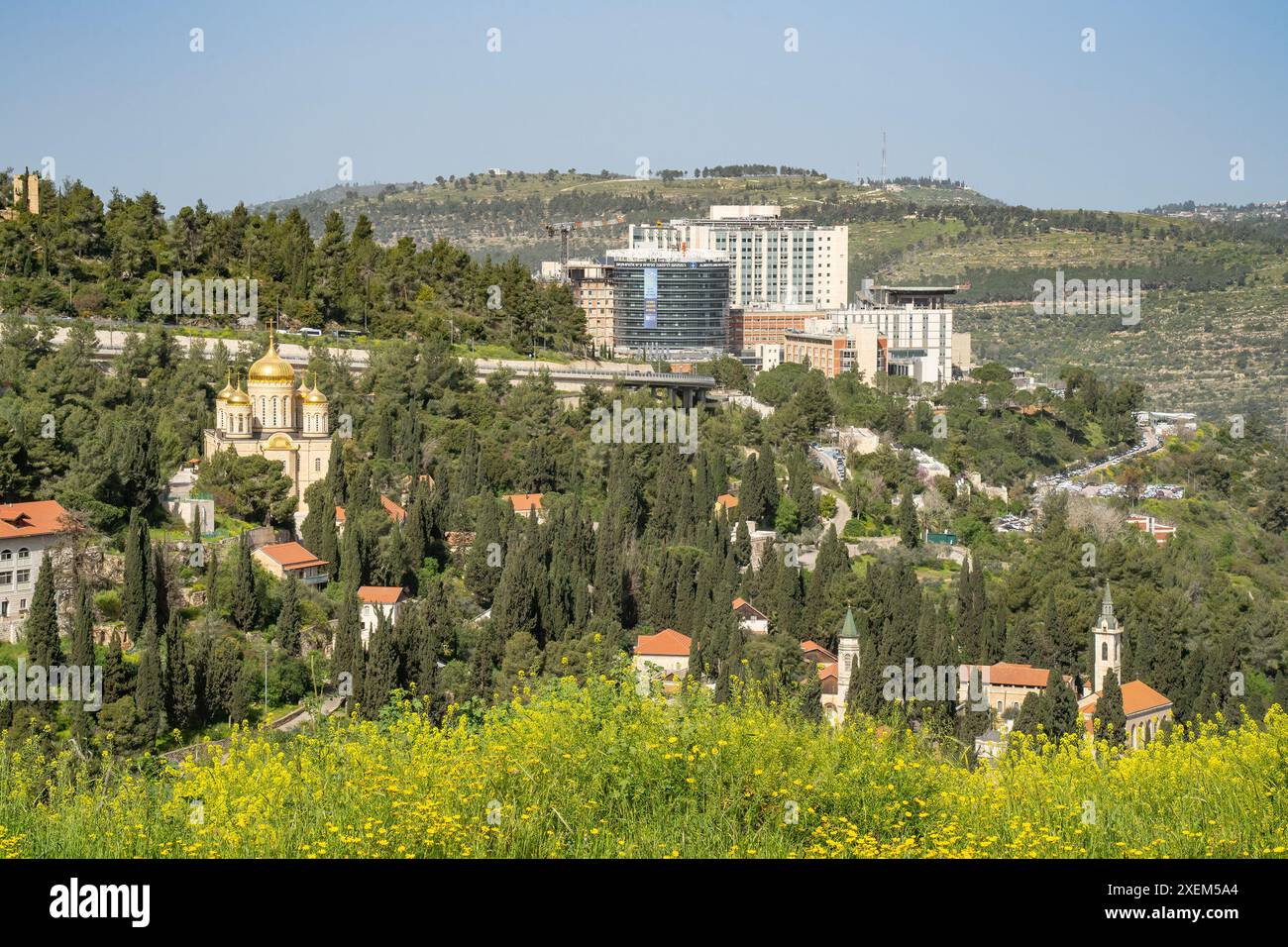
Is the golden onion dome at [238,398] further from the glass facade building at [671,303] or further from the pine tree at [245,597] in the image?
the glass facade building at [671,303]

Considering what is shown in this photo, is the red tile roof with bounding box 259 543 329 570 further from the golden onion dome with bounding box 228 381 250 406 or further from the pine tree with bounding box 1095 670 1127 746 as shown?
the pine tree with bounding box 1095 670 1127 746

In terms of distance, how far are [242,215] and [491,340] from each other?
806cm

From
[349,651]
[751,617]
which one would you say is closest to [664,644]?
[751,617]

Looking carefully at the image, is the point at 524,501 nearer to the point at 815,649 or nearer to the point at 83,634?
the point at 815,649

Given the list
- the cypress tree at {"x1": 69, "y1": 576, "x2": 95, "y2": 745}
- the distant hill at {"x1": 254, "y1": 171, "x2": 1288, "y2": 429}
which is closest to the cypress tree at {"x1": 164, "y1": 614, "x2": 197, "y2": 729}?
the cypress tree at {"x1": 69, "y1": 576, "x2": 95, "y2": 745}

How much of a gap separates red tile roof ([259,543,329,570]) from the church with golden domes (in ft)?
9.59

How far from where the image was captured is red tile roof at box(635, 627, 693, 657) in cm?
3225

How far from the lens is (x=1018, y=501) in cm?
5391

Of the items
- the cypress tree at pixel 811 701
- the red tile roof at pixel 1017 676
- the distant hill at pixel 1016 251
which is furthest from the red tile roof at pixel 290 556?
the distant hill at pixel 1016 251

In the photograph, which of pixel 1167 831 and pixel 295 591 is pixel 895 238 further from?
pixel 1167 831

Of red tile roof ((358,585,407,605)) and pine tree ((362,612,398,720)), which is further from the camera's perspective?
red tile roof ((358,585,407,605))

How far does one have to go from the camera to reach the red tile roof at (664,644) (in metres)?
32.2

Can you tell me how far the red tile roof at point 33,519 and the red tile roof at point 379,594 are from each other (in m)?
5.29
